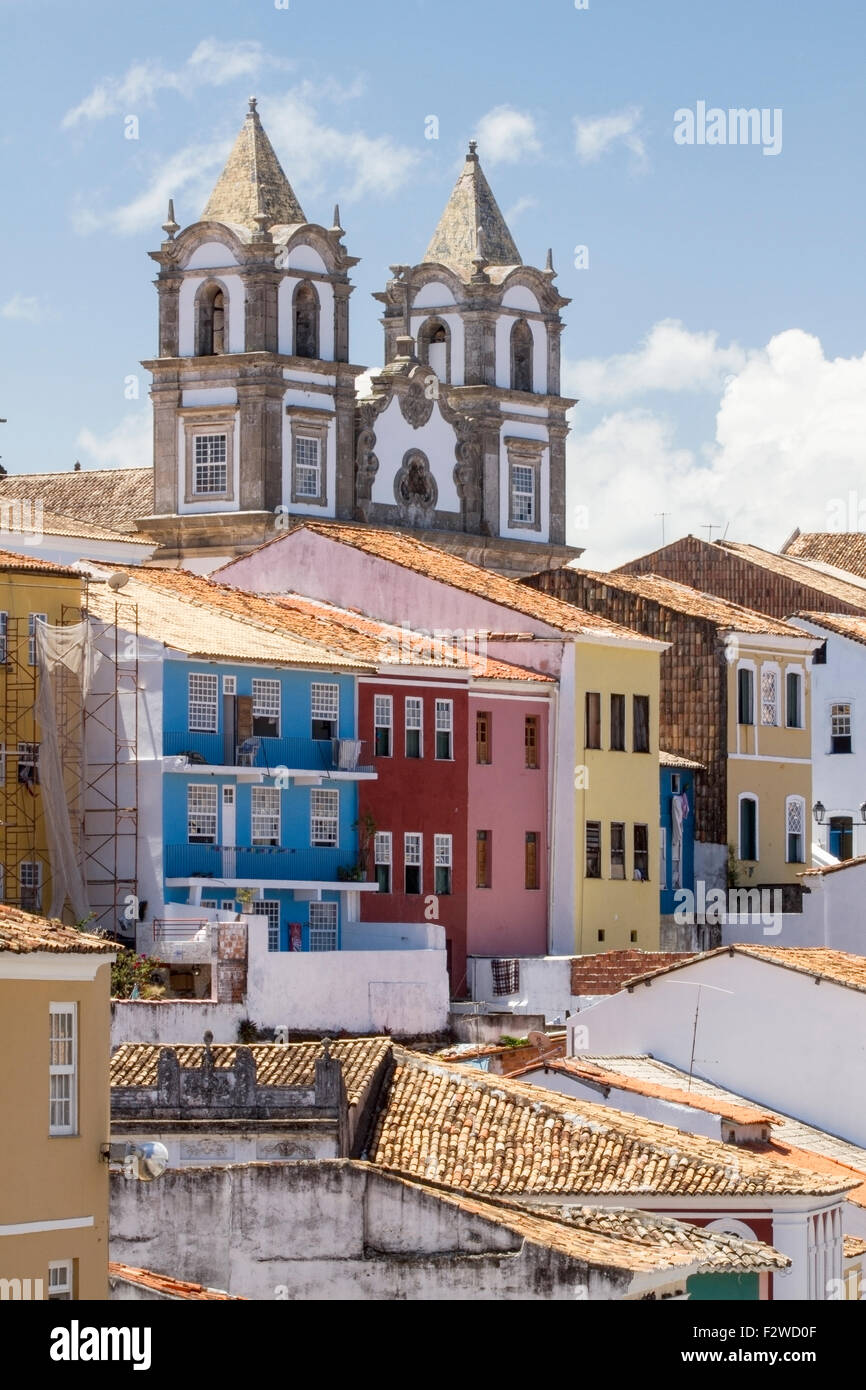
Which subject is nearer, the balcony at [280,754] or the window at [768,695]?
the balcony at [280,754]

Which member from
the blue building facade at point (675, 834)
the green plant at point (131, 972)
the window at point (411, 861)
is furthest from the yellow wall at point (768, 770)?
the green plant at point (131, 972)

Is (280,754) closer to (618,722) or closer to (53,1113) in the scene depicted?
(618,722)

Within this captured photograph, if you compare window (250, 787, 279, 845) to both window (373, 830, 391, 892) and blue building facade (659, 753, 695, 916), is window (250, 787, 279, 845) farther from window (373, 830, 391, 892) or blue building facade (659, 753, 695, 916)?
blue building facade (659, 753, 695, 916)

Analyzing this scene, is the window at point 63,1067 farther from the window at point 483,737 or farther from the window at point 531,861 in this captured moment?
the window at point 531,861

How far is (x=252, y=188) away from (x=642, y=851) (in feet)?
106

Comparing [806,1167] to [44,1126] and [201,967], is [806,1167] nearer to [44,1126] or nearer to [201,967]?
[201,967]

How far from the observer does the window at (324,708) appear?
5903 cm

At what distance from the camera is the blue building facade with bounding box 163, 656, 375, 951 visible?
5606 centimetres

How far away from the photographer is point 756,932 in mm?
66875

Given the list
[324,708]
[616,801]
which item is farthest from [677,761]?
[324,708]

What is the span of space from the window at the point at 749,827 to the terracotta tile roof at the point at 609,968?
1097 cm

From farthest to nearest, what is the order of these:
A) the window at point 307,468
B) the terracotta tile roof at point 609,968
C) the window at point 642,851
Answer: the window at point 307,468 < the window at point 642,851 < the terracotta tile roof at point 609,968

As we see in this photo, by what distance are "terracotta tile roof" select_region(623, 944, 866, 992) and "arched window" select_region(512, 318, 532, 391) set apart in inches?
2020
